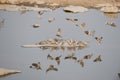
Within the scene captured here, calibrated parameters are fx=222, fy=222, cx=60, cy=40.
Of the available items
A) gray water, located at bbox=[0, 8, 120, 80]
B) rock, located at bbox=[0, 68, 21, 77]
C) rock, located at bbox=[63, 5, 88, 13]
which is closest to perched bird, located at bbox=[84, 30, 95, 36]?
gray water, located at bbox=[0, 8, 120, 80]

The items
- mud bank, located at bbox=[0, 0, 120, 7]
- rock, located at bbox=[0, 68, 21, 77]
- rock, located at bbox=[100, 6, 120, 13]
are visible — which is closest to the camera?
rock, located at bbox=[0, 68, 21, 77]

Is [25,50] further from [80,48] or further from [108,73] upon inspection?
[108,73]

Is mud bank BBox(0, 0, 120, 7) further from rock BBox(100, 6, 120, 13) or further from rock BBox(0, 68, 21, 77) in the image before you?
rock BBox(0, 68, 21, 77)

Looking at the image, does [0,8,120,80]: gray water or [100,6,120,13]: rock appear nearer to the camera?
[0,8,120,80]: gray water

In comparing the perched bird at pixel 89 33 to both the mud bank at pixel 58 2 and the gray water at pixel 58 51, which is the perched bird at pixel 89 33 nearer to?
the gray water at pixel 58 51

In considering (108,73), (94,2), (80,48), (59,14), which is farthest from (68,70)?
(94,2)

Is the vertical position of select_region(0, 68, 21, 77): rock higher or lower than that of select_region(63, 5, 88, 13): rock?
lower

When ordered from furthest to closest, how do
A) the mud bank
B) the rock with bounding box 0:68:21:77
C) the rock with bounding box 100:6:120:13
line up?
the rock with bounding box 100:6:120:13 → the mud bank → the rock with bounding box 0:68:21:77

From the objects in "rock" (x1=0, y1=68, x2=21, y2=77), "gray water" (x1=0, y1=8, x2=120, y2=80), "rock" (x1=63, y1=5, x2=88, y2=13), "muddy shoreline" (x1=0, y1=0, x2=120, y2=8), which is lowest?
"rock" (x1=0, y1=68, x2=21, y2=77)

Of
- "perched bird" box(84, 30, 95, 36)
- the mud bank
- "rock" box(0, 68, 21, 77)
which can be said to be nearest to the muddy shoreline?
the mud bank
